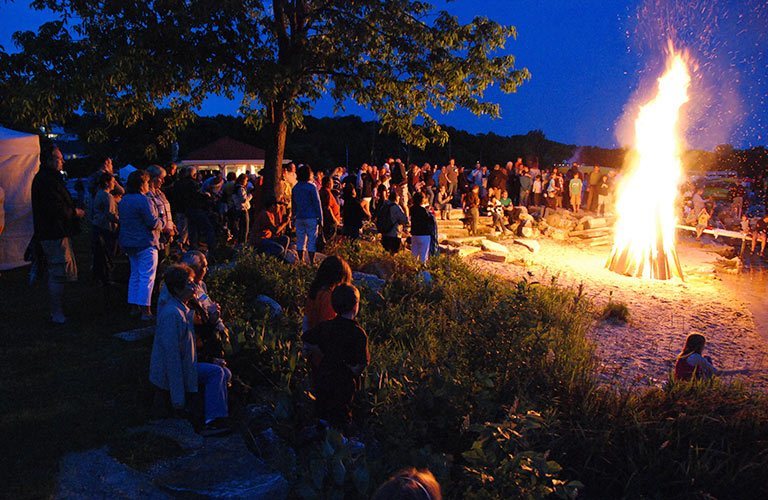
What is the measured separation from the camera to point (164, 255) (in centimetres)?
824

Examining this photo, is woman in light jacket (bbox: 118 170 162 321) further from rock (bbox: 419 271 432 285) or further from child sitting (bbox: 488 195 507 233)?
child sitting (bbox: 488 195 507 233)

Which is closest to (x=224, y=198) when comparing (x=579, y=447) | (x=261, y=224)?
(x=261, y=224)

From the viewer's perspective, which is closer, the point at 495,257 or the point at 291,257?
the point at 291,257


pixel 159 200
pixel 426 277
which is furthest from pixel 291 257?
pixel 159 200

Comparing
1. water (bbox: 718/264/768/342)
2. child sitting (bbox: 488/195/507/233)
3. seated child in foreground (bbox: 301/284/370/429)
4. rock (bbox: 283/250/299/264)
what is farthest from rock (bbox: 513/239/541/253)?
seated child in foreground (bbox: 301/284/370/429)

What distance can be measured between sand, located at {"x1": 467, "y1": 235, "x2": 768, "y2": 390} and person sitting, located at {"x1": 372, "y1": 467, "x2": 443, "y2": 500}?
3.90 m

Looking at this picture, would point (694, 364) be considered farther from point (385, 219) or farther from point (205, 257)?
point (385, 219)

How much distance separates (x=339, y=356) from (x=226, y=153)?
105ft

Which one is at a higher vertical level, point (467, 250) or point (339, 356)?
point (339, 356)

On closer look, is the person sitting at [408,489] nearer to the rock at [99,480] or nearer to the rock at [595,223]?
the rock at [99,480]

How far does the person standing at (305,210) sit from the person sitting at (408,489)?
23.9ft

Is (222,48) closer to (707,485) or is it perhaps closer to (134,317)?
(134,317)

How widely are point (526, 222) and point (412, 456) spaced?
15.7 m

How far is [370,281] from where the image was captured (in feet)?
27.7
